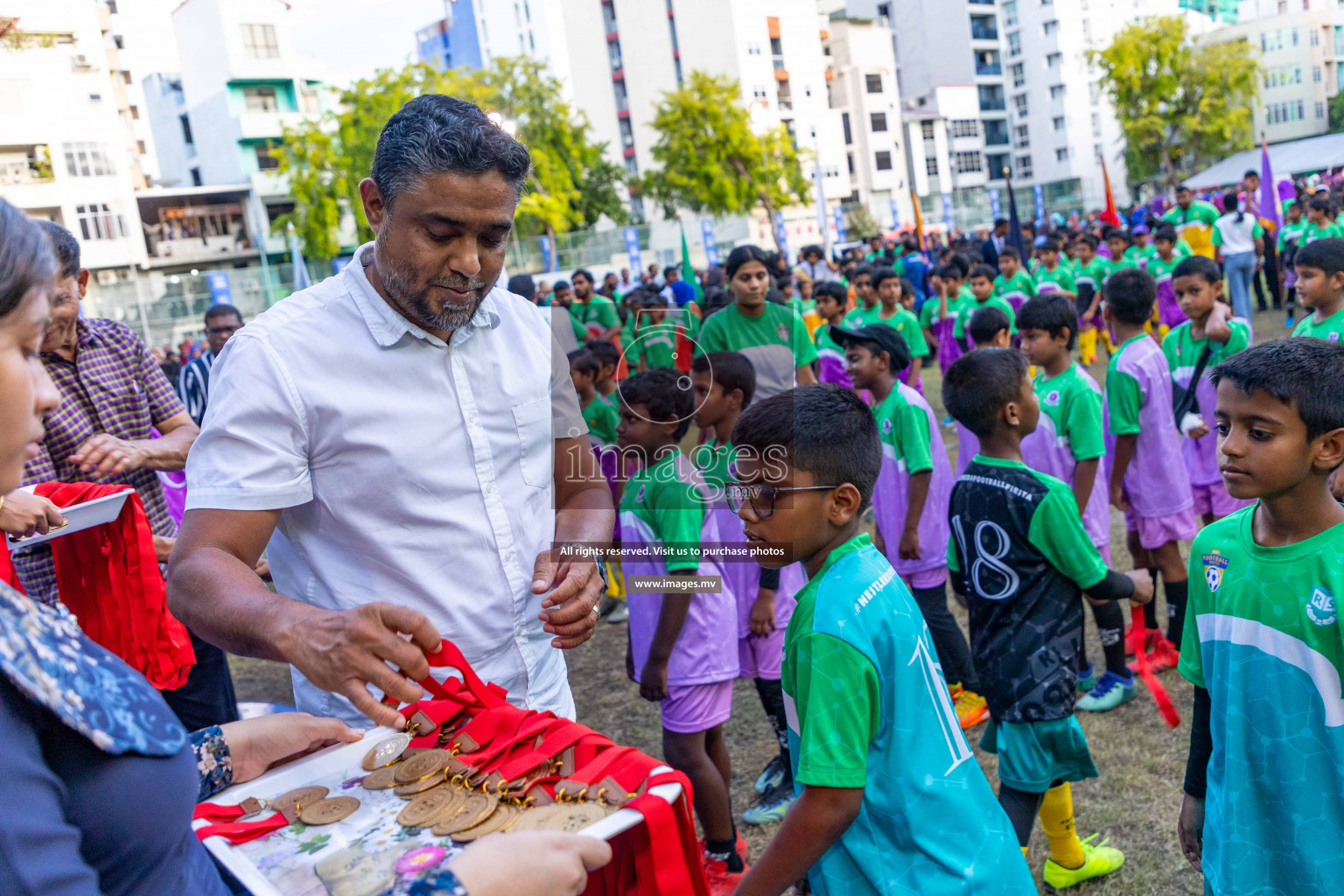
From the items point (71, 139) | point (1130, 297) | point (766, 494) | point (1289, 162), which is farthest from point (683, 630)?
point (71, 139)

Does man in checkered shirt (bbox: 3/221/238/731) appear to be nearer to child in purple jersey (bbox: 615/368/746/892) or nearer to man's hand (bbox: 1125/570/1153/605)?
child in purple jersey (bbox: 615/368/746/892)

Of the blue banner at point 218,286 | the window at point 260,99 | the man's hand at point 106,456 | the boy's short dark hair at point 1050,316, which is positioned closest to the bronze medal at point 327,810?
the man's hand at point 106,456

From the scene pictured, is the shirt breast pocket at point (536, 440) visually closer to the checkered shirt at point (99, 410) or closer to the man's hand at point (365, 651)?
the man's hand at point (365, 651)

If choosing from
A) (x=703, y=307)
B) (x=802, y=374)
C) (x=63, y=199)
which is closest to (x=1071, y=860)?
(x=802, y=374)

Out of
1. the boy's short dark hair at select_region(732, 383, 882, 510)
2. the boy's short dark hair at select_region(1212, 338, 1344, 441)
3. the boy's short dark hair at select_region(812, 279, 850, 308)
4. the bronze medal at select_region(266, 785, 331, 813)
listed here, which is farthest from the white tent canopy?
the bronze medal at select_region(266, 785, 331, 813)

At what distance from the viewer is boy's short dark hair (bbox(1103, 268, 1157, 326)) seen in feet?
15.8

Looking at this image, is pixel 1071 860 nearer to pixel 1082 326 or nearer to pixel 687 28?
pixel 1082 326

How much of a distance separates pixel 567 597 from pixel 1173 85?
46.8 meters

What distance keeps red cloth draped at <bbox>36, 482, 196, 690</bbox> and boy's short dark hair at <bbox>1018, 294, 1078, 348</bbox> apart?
12.3ft

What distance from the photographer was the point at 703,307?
33.5ft

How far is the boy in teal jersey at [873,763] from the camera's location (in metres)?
1.69

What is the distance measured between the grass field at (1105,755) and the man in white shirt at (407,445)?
7.12 feet

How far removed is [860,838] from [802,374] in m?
4.23

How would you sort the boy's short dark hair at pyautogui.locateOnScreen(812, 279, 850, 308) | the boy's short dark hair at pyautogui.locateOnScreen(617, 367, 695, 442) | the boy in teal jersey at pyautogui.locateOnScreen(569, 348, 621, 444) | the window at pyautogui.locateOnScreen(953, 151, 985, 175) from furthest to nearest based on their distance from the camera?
the window at pyautogui.locateOnScreen(953, 151, 985, 175) < the boy's short dark hair at pyautogui.locateOnScreen(812, 279, 850, 308) < the boy in teal jersey at pyautogui.locateOnScreen(569, 348, 621, 444) < the boy's short dark hair at pyautogui.locateOnScreen(617, 367, 695, 442)
